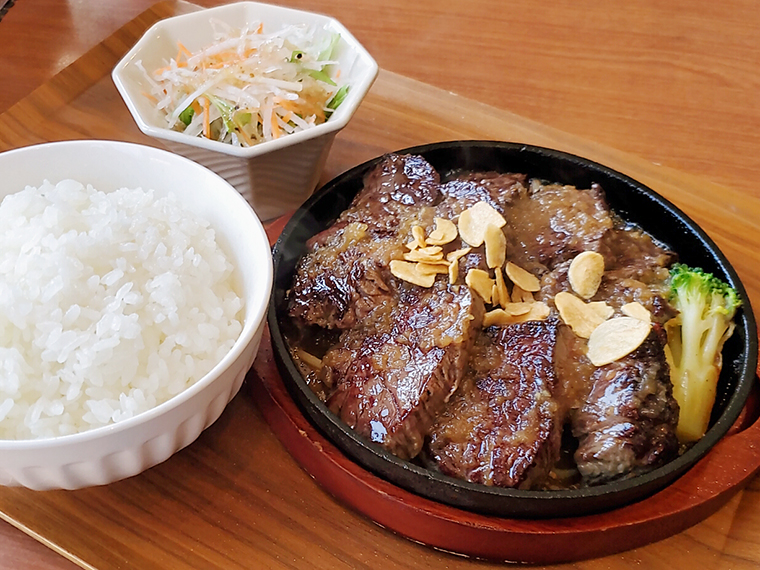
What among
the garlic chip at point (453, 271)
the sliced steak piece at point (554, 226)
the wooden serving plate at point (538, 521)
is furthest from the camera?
the sliced steak piece at point (554, 226)

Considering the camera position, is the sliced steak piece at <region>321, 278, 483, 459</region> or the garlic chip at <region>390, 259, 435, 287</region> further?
the garlic chip at <region>390, 259, 435, 287</region>

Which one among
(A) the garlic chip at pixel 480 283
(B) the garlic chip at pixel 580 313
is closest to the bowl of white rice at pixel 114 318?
(A) the garlic chip at pixel 480 283

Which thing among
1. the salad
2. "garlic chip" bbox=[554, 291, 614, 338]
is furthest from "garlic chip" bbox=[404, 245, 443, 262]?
the salad

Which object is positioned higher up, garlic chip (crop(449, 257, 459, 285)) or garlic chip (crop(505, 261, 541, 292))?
garlic chip (crop(449, 257, 459, 285))

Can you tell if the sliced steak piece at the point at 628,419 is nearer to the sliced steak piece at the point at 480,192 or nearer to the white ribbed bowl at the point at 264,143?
the sliced steak piece at the point at 480,192

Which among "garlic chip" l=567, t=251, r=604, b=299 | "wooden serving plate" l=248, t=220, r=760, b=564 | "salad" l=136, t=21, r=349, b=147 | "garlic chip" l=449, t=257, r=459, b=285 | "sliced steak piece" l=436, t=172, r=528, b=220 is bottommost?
"wooden serving plate" l=248, t=220, r=760, b=564

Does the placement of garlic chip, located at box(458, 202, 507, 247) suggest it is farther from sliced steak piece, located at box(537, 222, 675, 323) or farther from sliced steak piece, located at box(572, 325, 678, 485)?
sliced steak piece, located at box(572, 325, 678, 485)

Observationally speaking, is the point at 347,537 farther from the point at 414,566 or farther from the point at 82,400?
the point at 82,400

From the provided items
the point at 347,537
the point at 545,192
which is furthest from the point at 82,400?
the point at 545,192

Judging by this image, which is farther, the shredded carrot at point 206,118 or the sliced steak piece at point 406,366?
the shredded carrot at point 206,118
